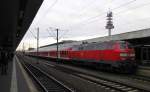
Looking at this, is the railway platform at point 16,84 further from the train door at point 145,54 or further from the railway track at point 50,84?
the train door at point 145,54

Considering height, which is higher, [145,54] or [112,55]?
[145,54]

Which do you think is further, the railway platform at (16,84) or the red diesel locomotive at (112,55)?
the red diesel locomotive at (112,55)

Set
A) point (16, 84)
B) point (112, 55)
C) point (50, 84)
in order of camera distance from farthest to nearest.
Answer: point (112, 55) → point (50, 84) → point (16, 84)

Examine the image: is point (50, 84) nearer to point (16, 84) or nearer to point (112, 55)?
point (16, 84)

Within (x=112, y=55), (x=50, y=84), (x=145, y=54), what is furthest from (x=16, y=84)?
(x=145, y=54)

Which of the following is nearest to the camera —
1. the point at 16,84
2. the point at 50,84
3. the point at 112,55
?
the point at 16,84

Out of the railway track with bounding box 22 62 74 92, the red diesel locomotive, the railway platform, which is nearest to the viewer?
the railway platform

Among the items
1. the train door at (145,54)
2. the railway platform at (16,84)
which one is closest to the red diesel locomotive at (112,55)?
the train door at (145,54)

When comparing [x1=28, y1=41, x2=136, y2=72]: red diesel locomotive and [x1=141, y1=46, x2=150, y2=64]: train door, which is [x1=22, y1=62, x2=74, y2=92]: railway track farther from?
[x1=141, y1=46, x2=150, y2=64]: train door

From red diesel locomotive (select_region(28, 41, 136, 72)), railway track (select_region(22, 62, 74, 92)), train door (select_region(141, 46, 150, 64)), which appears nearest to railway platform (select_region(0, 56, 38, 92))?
railway track (select_region(22, 62, 74, 92))

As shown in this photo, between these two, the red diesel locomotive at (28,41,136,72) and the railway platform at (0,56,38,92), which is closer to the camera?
the railway platform at (0,56,38,92)

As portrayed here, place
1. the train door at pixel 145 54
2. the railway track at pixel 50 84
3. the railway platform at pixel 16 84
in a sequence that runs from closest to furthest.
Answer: the railway platform at pixel 16 84 < the railway track at pixel 50 84 < the train door at pixel 145 54

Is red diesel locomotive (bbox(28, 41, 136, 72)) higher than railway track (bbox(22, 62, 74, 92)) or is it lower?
higher

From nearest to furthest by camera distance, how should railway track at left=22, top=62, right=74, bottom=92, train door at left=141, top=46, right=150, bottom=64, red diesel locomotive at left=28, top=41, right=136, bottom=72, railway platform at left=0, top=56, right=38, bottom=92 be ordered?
railway platform at left=0, top=56, right=38, bottom=92 → railway track at left=22, top=62, right=74, bottom=92 → red diesel locomotive at left=28, top=41, right=136, bottom=72 → train door at left=141, top=46, right=150, bottom=64
